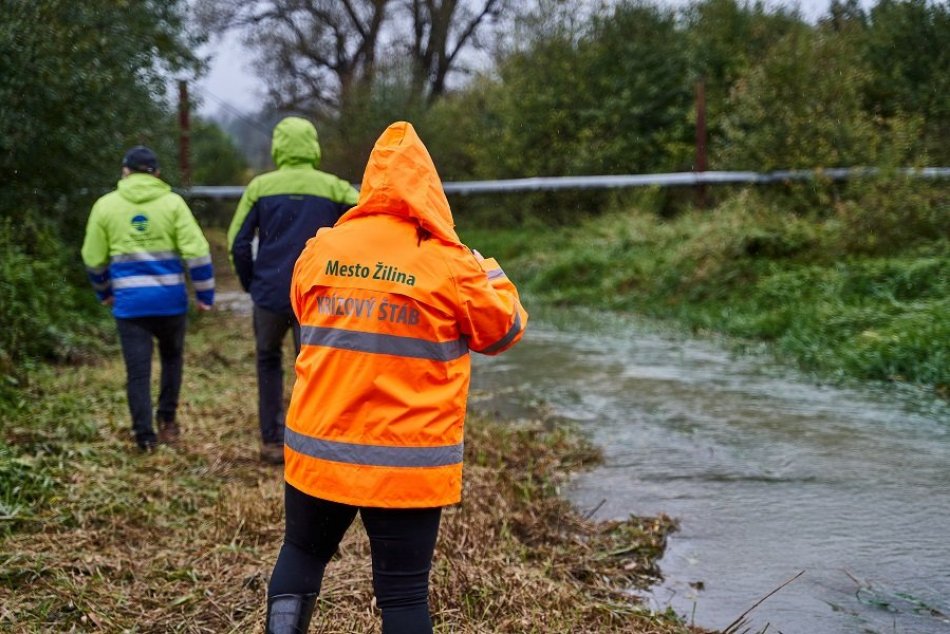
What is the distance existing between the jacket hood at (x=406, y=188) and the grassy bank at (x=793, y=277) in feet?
18.8

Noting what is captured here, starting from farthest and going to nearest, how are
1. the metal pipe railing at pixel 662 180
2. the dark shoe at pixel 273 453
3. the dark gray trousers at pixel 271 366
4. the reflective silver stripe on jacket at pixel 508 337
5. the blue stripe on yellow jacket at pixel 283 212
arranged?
the metal pipe railing at pixel 662 180 → the dark shoe at pixel 273 453 → the dark gray trousers at pixel 271 366 → the blue stripe on yellow jacket at pixel 283 212 → the reflective silver stripe on jacket at pixel 508 337

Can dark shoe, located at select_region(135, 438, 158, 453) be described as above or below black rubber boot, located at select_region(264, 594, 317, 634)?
below

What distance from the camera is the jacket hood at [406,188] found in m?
2.86

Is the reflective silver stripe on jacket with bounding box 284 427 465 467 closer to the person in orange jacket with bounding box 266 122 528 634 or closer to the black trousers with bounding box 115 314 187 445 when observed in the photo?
the person in orange jacket with bounding box 266 122 528 634

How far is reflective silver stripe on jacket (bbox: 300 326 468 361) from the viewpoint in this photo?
2.79 metres

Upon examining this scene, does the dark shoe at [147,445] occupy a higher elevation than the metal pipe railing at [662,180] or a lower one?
lower

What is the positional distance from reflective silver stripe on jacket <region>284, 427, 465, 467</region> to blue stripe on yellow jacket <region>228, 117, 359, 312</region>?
2769 mm

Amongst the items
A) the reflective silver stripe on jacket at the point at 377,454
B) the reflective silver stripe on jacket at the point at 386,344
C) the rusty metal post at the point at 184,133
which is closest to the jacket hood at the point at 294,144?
the reflective silver stripe on jacket at the point at 386,344

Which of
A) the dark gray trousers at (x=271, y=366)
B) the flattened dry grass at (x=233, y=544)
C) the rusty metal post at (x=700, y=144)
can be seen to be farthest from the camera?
the rusty metal post at (x=700, y=144)

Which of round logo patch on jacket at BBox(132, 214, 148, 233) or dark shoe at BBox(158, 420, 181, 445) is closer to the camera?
round logo patch on jacket at BBox(132, 214, 148, 233)

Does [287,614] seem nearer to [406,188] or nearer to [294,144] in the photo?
[406,188]

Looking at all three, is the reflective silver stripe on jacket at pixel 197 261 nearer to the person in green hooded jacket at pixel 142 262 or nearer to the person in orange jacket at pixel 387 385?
the person in green hooded jacket at pixel 142 262

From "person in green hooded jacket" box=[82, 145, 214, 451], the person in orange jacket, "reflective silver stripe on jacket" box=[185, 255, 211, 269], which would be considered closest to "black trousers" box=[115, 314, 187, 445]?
Result: "person in green hooded jacket" box=[82, 145, 214, 451]

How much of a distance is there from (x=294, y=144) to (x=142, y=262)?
1195 millimetres
